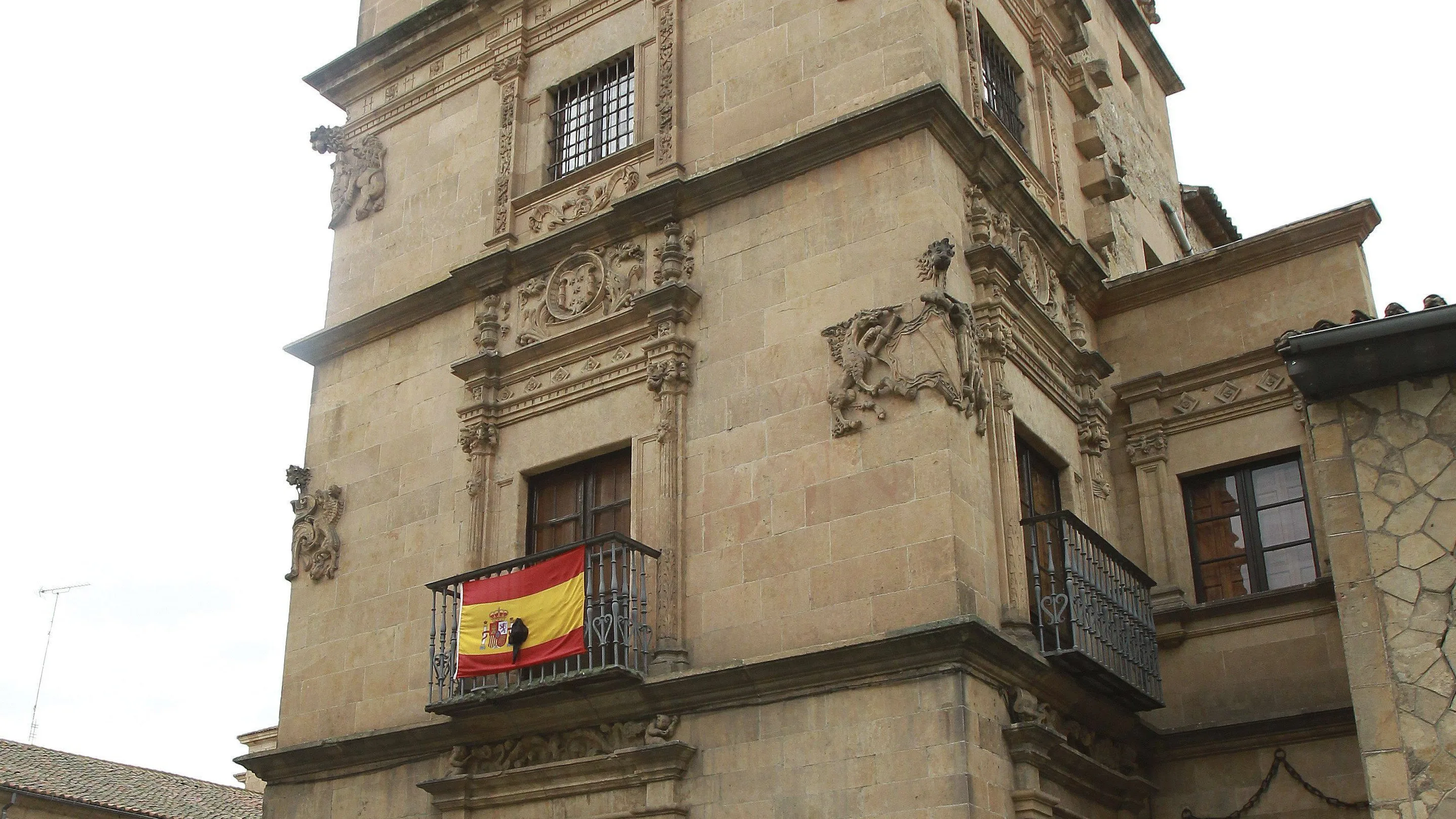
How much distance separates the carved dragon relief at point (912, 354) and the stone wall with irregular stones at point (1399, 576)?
3285 mm

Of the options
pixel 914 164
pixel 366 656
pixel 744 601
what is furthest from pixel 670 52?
pixel 366 656

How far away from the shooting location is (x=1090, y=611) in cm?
1274

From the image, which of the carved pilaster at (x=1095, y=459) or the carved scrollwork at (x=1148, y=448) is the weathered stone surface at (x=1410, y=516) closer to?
the carved pilaster at (x=1095, y=459)

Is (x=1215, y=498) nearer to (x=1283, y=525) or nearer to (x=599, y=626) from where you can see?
(x=1283, y=525)

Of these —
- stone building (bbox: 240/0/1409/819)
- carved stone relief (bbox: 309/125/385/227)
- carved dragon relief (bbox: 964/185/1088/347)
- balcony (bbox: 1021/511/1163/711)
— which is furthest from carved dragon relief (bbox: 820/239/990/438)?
carved stone relief (bbox: 309/125/385/227)

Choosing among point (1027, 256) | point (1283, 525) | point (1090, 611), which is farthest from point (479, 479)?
point (1283, 525)

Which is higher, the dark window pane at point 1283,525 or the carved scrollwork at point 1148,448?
the carved scrollwork at point 1148,448

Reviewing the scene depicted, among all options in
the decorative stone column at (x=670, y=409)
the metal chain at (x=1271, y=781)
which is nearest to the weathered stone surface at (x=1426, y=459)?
the metal chain at (x=1271, y=781)

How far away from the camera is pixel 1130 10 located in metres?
20.9

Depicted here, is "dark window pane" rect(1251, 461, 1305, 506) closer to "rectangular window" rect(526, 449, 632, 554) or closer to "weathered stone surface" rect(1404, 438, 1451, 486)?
"weathered stone surface" rect(1404, 438, 1451, 486)

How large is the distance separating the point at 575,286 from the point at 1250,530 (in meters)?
7.47

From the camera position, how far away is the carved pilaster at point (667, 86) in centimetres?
1466

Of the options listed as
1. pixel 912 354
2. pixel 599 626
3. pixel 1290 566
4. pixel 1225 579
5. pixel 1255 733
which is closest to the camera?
pixel 912 354

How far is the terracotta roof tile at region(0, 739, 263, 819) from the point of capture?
89.6 feet
